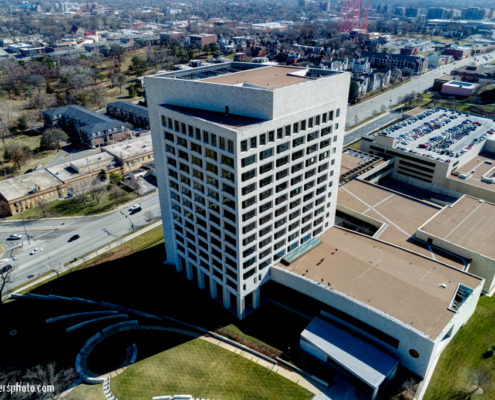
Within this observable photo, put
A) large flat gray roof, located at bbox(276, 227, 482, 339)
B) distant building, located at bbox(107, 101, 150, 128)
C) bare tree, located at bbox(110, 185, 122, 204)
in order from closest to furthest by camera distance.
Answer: large flat gray roof, located at bbox(276, 227, 482, 339) → bare tree, located at bbox(110, 185, 122, 204) → distant building, located at bbox(107, 101, 150, 128)

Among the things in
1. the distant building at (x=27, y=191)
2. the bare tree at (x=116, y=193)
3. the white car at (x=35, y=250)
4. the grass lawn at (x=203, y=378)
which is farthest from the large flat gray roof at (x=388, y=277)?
the distant building at (x=27, y=191)

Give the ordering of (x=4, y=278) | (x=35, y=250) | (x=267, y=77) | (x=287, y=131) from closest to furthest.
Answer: (x=287, y=131), (x=267, y=77), (x=4, y=278), (x=35, y=250)

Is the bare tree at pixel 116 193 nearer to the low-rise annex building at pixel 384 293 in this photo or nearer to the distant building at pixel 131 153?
the distant building at pixel 131 153

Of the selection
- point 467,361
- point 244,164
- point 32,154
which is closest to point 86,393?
point 244,164

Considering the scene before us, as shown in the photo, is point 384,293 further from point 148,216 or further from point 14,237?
point 14,237

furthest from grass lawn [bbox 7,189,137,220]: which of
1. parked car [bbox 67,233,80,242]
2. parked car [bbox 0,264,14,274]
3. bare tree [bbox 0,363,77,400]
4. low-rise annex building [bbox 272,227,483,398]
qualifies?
low-rise annex building [bbox 272,227,483,398]

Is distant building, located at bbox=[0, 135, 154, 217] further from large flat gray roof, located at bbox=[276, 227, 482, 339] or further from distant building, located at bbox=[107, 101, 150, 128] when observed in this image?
large flat gray roof, located at bbox=[276, 227, 482, 339]

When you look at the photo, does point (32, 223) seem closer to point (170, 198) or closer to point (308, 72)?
point (170, 198)
